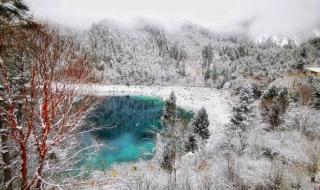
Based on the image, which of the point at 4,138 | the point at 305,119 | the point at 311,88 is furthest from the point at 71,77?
the point at 311,88

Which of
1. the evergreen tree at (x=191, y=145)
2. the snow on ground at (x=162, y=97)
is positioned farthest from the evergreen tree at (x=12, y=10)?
the evergreen tree at (x=191, y=145)

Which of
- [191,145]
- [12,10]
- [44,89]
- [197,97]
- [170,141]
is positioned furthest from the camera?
[197,97]

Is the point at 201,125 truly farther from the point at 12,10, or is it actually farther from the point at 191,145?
the point at 12,10

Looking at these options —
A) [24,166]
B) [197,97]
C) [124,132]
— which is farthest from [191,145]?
[197,97]

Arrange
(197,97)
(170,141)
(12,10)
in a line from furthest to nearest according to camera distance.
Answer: (197,97), (170,141), (12,10)

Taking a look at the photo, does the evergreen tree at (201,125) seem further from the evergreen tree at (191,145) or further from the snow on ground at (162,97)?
the evergreen tree at (191,145)

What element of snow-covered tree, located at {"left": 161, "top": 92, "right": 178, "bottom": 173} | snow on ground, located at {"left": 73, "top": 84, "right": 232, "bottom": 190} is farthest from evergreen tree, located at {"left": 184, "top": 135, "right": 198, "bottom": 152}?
snow-covered tree, located at {"left": 161, "top": 92, "right": 178, "bottom": 173}
